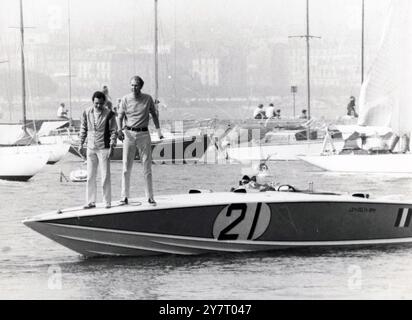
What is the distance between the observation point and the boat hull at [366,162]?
1433 inches

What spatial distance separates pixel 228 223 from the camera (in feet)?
60.6

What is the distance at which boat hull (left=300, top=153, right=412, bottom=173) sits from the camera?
119ft

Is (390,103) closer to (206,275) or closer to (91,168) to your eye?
(206,275)

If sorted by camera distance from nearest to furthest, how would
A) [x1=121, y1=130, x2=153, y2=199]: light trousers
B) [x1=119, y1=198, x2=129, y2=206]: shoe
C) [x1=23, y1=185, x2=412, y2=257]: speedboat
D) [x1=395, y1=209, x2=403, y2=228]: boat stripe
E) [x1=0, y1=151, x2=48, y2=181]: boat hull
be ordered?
1. [x1=121, y1=130, x2=153, y2=199]: light trousers
2. [x1=23, y1=185, x2=412, y2=257]: speedboat
3. [x1=119, y1=198, x2=129, y2=206]: shoe
4. [x1=395, y1=209, x2=403, y2=228]: boat stripe
5. [x1=0, y1=151, x2=48, y2=181]: boat hull

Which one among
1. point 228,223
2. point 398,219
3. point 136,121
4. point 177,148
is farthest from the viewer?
point 177,148

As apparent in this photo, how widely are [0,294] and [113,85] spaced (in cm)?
12303

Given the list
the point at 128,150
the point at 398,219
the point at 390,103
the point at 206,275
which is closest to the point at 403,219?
the point at 398,219

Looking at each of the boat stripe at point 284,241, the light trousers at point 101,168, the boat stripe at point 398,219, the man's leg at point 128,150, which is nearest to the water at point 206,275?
the boat stripe at point 284,241

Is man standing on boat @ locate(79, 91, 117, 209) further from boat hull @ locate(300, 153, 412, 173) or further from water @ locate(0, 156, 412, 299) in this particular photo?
boat hull @ locate(300, 153, 412, 173)

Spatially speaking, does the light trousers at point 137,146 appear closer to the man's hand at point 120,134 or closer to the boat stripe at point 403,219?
the man's hand at point 120,134

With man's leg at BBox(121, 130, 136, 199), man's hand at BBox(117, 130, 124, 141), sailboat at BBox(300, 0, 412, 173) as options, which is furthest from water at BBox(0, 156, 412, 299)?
sailboat at BBox(300, 0, 412, 173)

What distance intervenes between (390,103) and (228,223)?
18.5 metres
